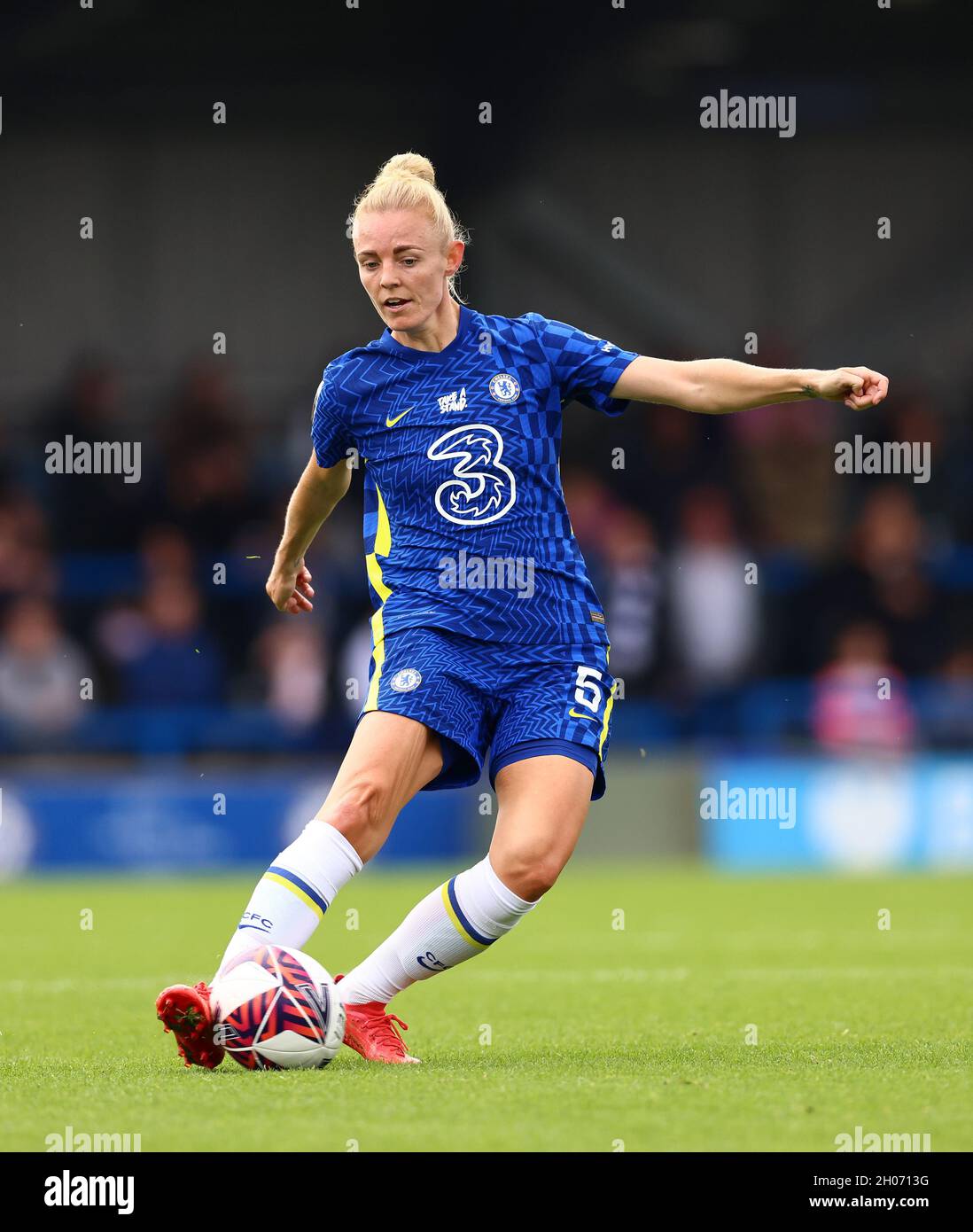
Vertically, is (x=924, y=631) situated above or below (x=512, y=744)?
above

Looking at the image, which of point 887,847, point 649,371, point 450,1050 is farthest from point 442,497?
point 887,847

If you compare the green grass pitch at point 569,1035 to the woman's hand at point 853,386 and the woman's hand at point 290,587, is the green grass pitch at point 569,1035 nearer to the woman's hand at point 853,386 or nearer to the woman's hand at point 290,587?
the woman's hand at point 290,587

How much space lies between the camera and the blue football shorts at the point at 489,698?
5.00 meters

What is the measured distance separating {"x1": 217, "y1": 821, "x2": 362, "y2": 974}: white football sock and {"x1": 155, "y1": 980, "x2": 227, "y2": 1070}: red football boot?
0.20 m

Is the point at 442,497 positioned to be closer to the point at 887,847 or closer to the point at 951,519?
the point at 887,847

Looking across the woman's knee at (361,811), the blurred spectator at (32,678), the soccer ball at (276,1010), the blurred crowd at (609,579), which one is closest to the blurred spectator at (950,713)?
the blurred crowd at (609,579)

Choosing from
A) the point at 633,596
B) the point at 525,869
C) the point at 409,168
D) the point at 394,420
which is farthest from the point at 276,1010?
the point at 633,596

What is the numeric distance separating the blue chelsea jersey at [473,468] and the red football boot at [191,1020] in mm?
1047

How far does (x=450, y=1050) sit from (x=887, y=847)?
27.7 ft

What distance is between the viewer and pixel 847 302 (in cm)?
1925

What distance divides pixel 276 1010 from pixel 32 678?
948cm

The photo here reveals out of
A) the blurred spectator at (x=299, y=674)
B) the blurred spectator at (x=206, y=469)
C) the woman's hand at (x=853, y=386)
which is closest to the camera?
the woman's hand at (x=853, y=386)

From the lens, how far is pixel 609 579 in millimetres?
13672

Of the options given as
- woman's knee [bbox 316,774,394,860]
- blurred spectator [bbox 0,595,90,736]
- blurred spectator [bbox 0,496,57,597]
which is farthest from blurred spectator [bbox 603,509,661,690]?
woman's knee [bbox 316,774,394,860]
